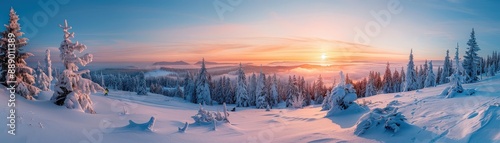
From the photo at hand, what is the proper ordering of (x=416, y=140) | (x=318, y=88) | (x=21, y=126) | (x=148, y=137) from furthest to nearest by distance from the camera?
1. (x=318, y=88)
2. (x=148, y=137)
3. (x=416, y=140)
4. (x=21, y=126)

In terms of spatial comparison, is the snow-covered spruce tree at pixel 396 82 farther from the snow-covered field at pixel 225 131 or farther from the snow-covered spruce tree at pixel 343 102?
the snow-covered field at pixel 225 131

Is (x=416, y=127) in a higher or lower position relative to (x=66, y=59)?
lower

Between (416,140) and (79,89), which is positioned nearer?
(416,140)

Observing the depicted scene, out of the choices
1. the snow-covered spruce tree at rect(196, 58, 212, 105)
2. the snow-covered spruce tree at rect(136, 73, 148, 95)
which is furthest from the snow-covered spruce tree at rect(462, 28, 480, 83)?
the snow-covered spruce tree at rect(136, 73, 148, 95)

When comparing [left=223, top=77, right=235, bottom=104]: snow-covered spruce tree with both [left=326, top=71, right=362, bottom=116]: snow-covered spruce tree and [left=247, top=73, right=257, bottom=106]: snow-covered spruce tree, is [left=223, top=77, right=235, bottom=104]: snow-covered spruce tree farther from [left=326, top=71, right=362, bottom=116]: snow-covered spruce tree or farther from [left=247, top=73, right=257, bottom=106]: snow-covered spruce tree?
[left=326, top=71, right=362, bottom=116]: snow-covered spruce tree

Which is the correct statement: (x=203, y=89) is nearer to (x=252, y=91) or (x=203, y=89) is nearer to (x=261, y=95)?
(x=252, y=91)

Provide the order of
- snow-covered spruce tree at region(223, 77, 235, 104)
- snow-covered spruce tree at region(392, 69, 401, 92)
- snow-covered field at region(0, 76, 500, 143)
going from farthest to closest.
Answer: snow-covered spruce tree at region(392, 69, 401, 92), snow-covered spruce tree at region(223, 77, 235, 104), snow-covered field at region(0, 76, 500, 143)

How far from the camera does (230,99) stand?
75.0 meters

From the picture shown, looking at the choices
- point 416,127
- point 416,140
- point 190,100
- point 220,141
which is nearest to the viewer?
point 416,140

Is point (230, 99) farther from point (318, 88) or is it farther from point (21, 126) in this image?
point (21, 126)

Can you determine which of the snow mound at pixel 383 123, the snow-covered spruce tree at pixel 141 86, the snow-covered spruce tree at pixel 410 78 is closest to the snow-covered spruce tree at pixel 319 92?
the snow-covered spruce tree at pixel 410 78

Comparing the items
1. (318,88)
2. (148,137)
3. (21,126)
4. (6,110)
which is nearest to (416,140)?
(148,137)

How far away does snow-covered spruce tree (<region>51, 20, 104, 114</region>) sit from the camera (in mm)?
13836

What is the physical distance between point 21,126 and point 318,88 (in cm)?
8152
